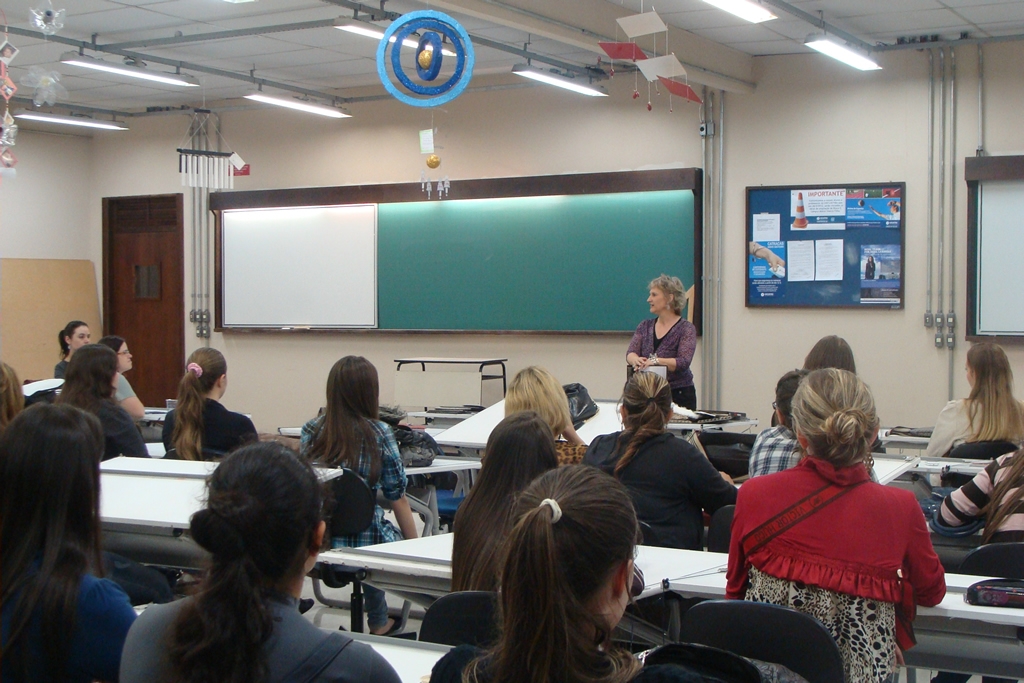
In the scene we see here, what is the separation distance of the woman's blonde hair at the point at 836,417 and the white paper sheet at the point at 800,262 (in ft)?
17.7

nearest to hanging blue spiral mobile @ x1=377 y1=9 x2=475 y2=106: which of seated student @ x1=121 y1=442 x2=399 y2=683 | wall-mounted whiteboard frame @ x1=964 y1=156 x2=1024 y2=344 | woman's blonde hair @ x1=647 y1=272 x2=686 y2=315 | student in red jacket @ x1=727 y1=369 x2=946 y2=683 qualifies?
woman's blonde hair @ x1=647 y1=272 x2=686 y2=315

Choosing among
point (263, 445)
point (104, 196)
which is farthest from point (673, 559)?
point (104, 196)

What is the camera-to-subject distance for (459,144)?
900 cm

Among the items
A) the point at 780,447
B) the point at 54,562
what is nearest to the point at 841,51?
the point at 780,447

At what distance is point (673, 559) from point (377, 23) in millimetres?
4585

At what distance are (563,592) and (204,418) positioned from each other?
3483mm

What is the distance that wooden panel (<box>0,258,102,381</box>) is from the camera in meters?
10.2

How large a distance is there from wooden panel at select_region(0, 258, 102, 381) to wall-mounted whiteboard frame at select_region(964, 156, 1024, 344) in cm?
854

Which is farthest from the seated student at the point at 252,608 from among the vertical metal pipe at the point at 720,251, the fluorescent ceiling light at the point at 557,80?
the vertical metal pipe at the point at 720,251

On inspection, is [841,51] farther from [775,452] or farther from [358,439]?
[358,439]

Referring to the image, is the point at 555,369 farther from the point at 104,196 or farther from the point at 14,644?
the point at 14,644

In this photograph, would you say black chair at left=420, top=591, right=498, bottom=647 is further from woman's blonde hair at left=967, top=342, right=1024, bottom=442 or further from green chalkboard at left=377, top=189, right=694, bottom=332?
green chalkboard at left=377, top=189, right=694, bottom=332

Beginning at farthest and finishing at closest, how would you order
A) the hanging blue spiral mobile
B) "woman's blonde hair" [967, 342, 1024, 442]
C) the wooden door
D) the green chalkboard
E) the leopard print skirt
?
1. the wooden door
2. the green chalkboard
3. the hanging blue spiral mobile
4. "woman's blonde hair" [967, 342, 1024, 442]
5. the leopard print skirt

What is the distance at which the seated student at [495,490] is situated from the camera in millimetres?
2469
